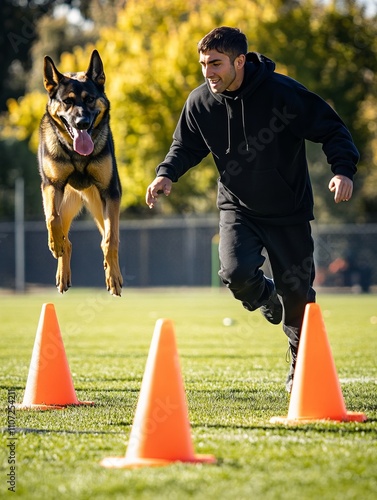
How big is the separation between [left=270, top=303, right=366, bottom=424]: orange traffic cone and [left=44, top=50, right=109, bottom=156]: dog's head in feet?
7.91

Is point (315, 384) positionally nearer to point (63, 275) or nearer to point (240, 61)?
point (240, 61)

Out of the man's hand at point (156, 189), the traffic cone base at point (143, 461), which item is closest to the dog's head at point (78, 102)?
the man's hand at point (156, 189)

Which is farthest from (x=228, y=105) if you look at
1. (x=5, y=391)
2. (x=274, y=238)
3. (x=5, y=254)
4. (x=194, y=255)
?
(x=5, y=254)

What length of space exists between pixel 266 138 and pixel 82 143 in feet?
4.80

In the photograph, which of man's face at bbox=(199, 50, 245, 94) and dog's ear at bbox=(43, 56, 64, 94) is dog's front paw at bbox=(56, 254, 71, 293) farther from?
man's face at bbox=(199, 50, 245, 94)

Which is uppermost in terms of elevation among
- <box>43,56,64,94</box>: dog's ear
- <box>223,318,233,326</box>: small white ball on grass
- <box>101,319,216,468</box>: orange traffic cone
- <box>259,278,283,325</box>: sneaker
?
<box>43,56,64,94</box>: dog's ear

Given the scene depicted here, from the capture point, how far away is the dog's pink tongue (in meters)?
6.41

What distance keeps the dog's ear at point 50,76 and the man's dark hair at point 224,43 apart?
1470mm

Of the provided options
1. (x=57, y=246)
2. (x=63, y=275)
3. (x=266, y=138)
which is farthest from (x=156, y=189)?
(x=63, y=275)

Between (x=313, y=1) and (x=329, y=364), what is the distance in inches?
1148

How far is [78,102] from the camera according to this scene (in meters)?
6.44

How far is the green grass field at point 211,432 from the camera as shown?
11.2ft

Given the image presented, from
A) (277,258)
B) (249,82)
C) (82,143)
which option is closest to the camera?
(249,82)

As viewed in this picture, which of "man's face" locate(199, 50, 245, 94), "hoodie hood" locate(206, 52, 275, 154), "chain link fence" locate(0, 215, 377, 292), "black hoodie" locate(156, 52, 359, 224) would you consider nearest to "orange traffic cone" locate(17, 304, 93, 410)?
"black hoodie" locate(156, 52, 359, 224)
